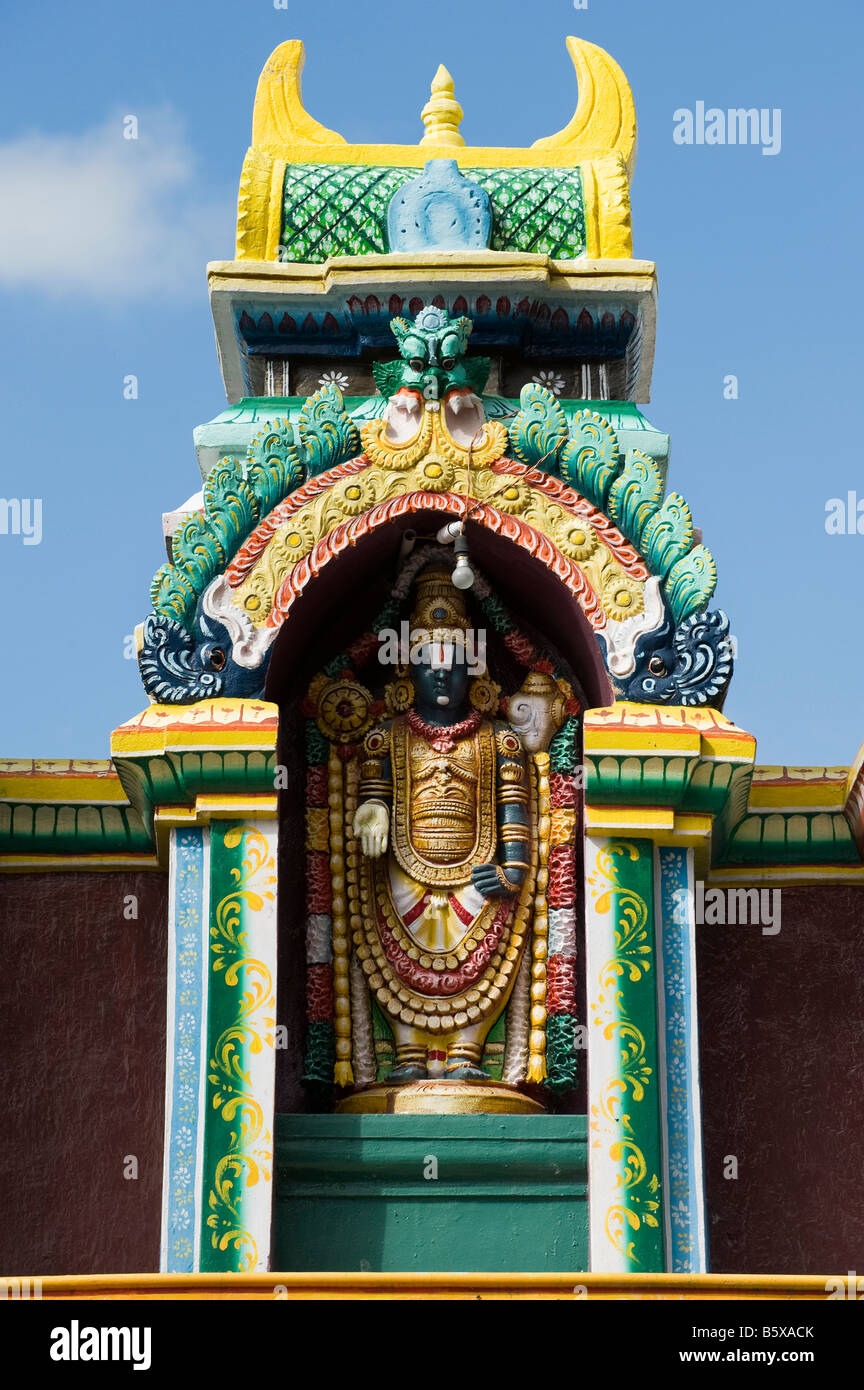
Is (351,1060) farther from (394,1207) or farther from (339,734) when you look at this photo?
(339,734)

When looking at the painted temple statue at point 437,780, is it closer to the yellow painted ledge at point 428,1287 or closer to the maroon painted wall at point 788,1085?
the maroon painted wall at point 788,1085

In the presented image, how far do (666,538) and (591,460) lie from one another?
501 millimetres

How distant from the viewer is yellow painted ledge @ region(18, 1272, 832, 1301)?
31.5ft

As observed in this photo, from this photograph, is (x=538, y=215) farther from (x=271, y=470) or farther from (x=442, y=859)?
(x=442, y=859)

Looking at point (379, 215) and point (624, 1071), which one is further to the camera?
point (379, 215)

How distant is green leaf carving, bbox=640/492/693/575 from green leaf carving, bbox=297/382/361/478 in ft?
4.57

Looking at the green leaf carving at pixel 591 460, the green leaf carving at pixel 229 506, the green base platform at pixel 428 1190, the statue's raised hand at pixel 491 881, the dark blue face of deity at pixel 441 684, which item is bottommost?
the green base platform at pixel 428 1190

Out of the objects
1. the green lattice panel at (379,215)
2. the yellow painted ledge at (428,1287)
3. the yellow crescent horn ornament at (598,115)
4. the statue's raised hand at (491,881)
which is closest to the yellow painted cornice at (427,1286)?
the yellow painted ledge at (428,1287)

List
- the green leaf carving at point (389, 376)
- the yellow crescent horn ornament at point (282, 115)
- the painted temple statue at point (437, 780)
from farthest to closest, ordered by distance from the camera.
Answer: the yellow crescent horn ornament at point (282, 115)
the green leaf carving at point (389, 376)
the painted temple statue at point (437, 780)

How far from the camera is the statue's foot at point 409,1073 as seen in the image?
38.3 ft

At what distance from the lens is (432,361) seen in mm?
12047

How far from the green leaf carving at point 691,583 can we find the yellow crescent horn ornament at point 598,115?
2811mm

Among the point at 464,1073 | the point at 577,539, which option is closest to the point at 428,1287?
the point at 464,1073
